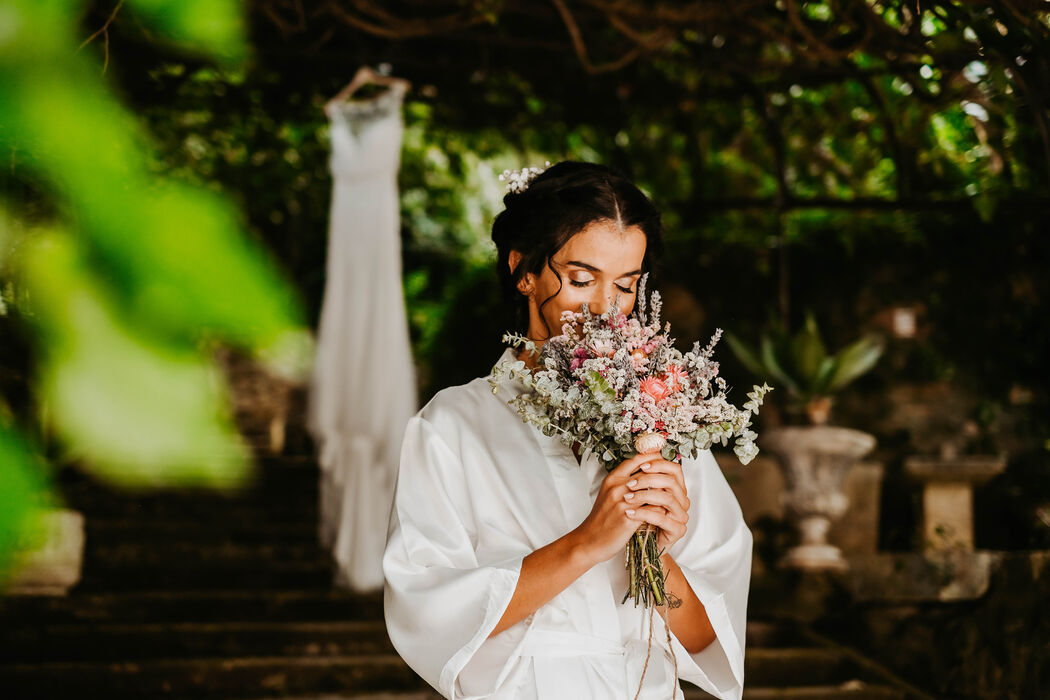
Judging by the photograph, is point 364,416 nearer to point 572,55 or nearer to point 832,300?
point 572,55

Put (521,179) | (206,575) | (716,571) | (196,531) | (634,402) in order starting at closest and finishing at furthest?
(634,402)
(716,571)
(521,179)
(206,575)
(196,531)

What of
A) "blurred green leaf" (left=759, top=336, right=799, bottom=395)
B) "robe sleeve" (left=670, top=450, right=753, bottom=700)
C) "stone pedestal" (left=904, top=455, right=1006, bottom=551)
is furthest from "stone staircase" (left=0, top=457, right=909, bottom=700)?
"robe sleeve" (left=670, top=450, right=753, bottom=700)

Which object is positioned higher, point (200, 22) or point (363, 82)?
point (363, 82)

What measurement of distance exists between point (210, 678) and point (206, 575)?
1912mm

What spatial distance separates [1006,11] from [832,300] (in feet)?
16.3

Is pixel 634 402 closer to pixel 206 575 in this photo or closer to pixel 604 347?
pixel 604 347

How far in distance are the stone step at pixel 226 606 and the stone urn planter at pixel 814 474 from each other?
6.69 feet

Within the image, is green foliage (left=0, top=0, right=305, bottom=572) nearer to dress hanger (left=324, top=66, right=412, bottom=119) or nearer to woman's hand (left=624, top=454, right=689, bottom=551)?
woman's hand (left=624, top=454, right=689, bottom=551)

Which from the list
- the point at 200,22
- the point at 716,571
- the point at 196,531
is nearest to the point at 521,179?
the point at 716,571

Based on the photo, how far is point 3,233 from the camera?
524 millimetres

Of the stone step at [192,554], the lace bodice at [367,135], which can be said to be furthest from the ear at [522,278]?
the stone step at [192,554]

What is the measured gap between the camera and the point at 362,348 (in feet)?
15.6

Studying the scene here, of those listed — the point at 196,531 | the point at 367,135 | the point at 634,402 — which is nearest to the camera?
the point at 634,402

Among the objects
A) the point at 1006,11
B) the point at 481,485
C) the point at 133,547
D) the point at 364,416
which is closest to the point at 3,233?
the point at 481,485
